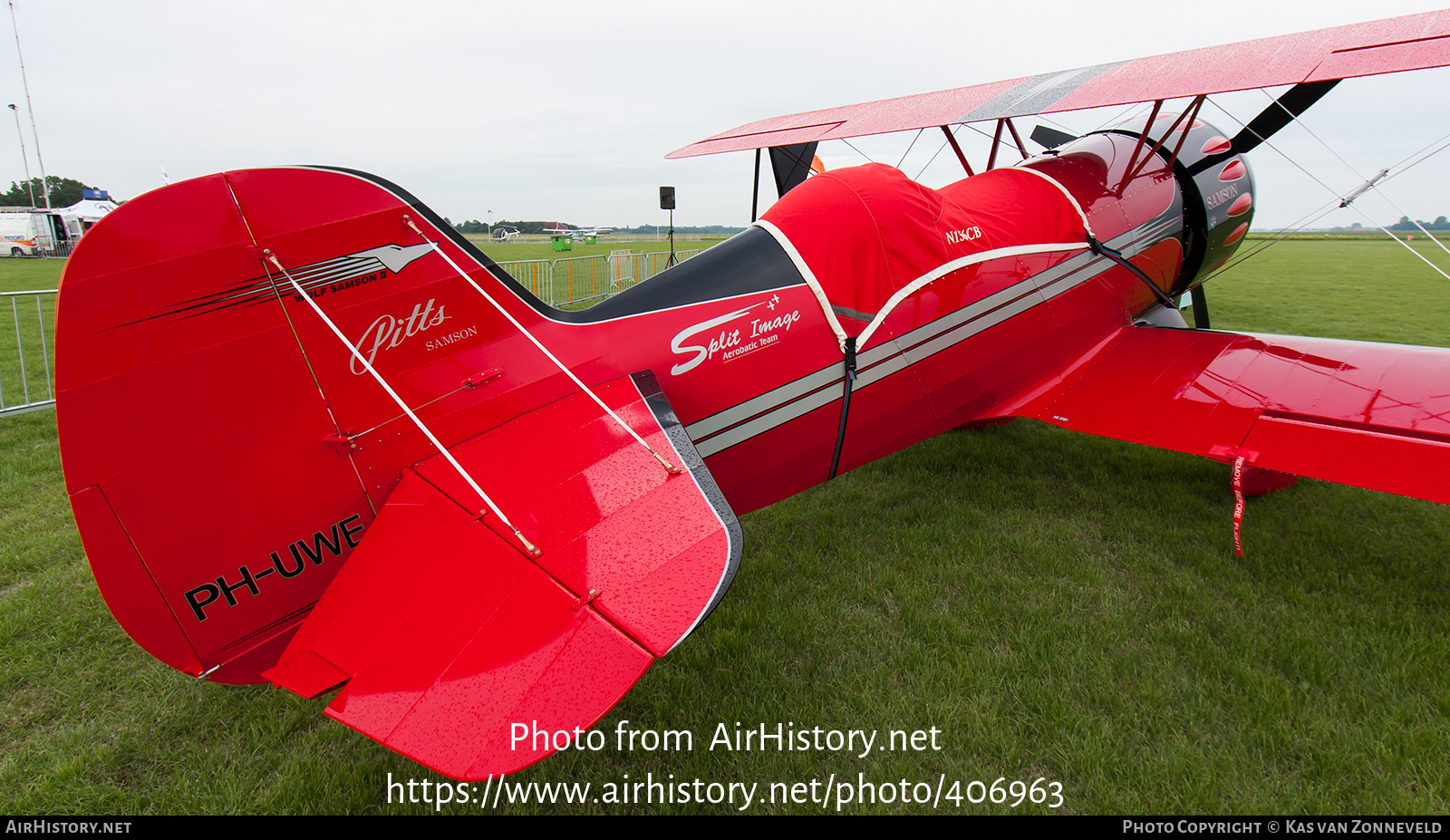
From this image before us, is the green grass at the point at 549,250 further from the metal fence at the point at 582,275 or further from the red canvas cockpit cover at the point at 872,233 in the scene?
the red canvas cockpit cover at the point at 872,233

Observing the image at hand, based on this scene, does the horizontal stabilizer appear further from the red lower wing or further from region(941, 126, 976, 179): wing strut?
region(941, 126, 976, 179): wing strut

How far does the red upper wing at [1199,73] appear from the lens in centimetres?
352

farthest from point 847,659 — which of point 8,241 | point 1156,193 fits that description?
point 8,241

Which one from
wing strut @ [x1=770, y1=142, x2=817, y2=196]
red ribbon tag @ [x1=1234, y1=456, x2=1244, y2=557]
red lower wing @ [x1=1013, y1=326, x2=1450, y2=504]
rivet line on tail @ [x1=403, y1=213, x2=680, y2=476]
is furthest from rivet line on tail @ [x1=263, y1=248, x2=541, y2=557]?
wing strut @ [x1=770, y1=142, x2=817, y2=196]

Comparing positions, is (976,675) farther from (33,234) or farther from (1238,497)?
(33,234)

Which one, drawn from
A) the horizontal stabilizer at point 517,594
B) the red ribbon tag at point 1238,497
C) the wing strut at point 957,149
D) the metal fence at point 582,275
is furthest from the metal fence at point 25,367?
the red ribbon tag at point 1238,497

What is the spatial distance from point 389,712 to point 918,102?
5.90 metres

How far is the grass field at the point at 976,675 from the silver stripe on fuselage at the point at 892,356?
104cm

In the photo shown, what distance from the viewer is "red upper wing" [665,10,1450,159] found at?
352 centimetres

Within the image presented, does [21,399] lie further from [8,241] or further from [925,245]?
[8,241]

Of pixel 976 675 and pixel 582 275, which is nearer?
pixel 976 675

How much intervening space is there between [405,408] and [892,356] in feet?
7.73

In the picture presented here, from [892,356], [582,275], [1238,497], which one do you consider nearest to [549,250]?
[582,275]

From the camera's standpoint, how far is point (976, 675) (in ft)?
9.92
